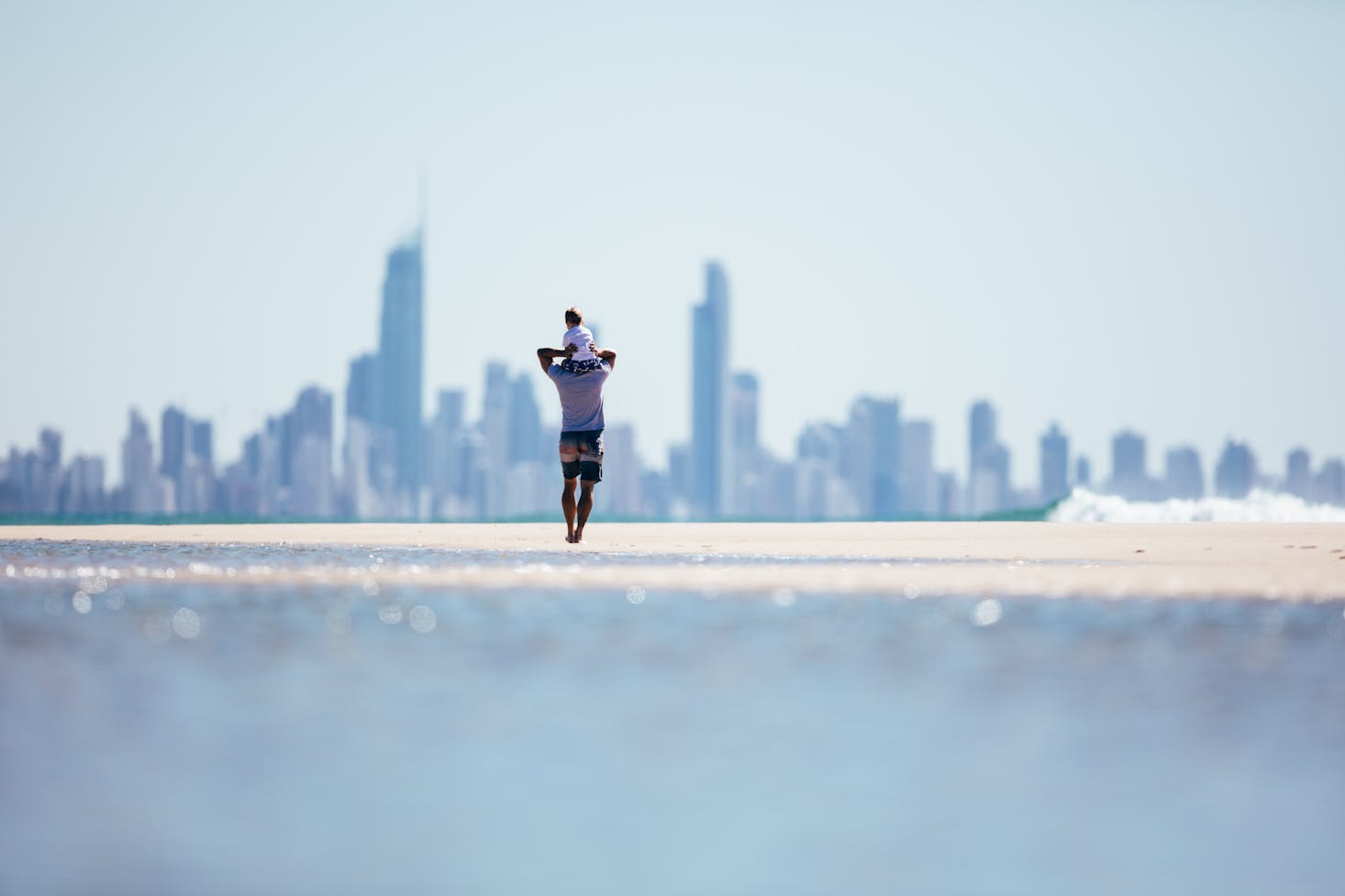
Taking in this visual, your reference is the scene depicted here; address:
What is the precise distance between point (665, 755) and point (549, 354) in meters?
13.0

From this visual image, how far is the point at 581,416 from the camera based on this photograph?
1725 centimetres

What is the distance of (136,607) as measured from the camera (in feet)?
27.1

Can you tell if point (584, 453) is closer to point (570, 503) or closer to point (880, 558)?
point (570, 503)

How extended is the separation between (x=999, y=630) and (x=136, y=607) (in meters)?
3.77

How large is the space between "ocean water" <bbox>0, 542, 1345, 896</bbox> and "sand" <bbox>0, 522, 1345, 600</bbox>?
259 centimetres

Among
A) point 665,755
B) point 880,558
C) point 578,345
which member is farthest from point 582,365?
point 665,755

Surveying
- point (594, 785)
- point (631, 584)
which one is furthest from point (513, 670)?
point (631, 584)

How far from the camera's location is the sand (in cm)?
1032

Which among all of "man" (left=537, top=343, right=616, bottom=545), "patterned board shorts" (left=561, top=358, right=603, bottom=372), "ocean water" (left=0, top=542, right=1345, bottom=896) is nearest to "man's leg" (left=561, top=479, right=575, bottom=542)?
"man" (left=537, top=343, right=616, bottom=545)

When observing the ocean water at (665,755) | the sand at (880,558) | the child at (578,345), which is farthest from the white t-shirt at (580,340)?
the ocean water at (665,755)

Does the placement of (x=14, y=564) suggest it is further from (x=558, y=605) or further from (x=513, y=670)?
(x=513, y=670)

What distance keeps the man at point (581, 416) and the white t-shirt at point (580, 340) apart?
48 millimetres

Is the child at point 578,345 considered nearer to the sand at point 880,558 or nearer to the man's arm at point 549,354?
the man's arm at point 549,354

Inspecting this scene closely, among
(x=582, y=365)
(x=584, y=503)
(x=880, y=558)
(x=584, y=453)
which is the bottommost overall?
(x=880, y=558)
